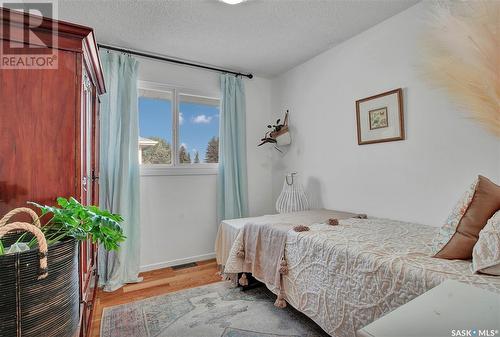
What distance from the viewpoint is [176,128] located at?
3088mm

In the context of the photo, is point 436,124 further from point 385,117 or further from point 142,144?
point 142,144

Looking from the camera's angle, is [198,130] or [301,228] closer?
[301,228]

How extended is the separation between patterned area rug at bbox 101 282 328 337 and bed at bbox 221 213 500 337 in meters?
0.19

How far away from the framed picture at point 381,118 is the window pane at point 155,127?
2114mm

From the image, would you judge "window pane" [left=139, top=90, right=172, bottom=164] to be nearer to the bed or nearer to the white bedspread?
the white bedspread

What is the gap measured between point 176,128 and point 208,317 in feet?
6.77

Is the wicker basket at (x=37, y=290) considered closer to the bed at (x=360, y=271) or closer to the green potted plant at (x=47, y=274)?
the green potted plant at (x=47, y=274)

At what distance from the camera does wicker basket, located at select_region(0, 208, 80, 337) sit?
667 mm

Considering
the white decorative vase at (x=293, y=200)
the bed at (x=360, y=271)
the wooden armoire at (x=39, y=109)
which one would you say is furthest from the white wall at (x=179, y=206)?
the wooden armoire at (x=39, y=109)

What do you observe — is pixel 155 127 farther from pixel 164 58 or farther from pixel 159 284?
pixel 159 284

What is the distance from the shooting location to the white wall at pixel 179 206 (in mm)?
2861

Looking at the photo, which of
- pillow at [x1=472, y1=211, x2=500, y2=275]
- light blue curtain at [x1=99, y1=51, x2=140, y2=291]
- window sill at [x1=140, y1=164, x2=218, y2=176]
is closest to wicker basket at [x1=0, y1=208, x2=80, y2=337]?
pillow at [x1=472, y1=211, x2=500, y2=275]

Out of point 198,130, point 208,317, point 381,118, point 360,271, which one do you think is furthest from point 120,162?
point 381,118

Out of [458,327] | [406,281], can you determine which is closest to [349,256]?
[406,281]
